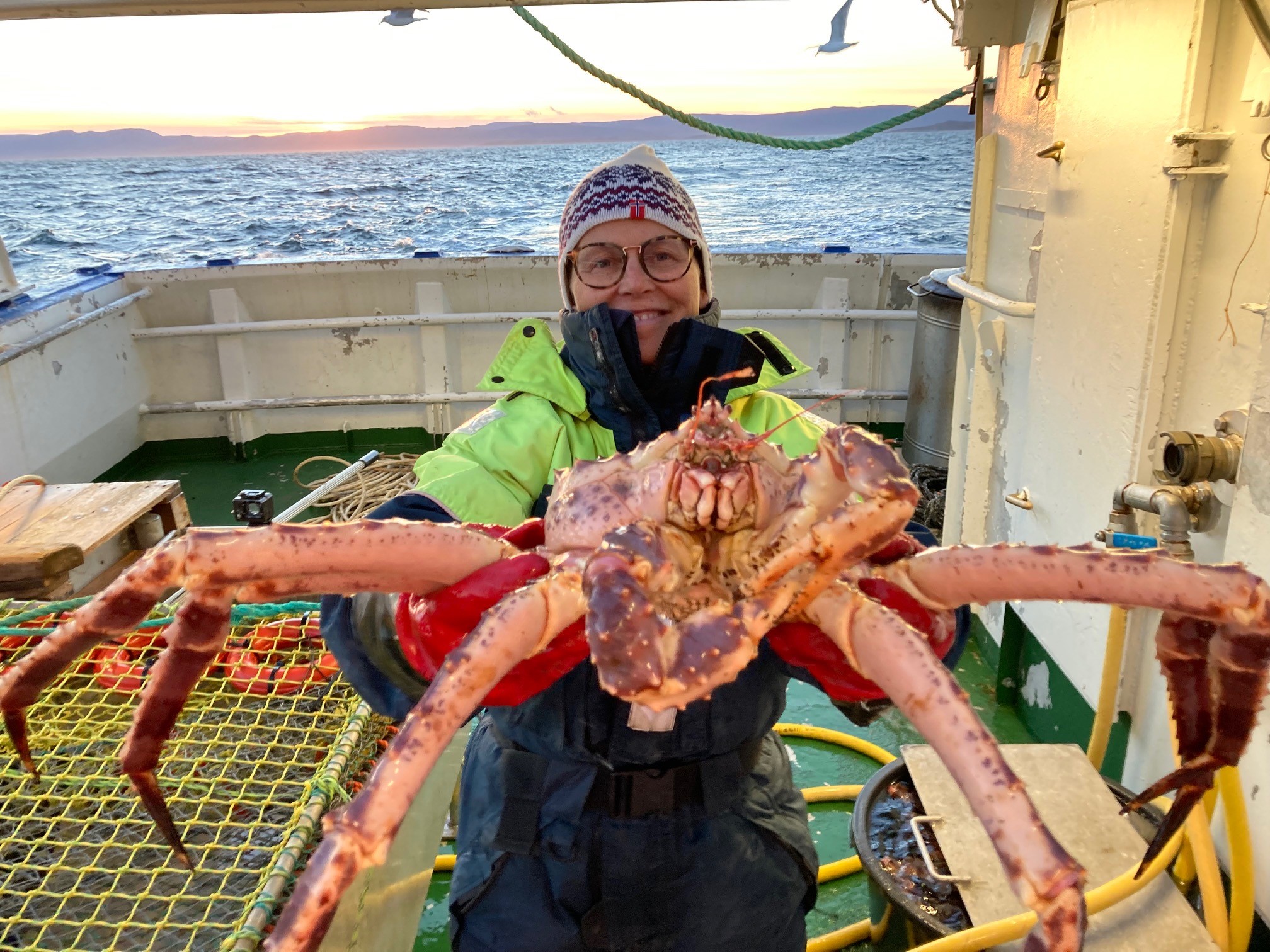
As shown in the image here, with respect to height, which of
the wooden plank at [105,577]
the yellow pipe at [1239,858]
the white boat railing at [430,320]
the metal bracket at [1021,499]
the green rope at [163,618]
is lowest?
the wooden plank at [105,577]

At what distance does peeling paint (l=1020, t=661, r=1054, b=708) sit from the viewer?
3312 mm

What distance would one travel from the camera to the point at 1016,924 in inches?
80.4

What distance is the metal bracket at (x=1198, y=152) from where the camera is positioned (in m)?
2.08

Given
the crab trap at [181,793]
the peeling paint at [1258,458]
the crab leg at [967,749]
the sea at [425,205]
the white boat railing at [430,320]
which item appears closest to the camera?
the crab leg at [967,749]

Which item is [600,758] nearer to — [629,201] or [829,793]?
[629,201]

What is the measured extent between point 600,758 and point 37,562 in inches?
91.7

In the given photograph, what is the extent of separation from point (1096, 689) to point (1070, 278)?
1.33 m

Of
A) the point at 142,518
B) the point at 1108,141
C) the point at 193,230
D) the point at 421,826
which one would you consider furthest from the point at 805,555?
the point at 193,230

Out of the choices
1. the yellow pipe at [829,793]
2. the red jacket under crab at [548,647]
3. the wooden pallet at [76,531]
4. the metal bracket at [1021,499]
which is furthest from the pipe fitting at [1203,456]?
the wooden pallet at [76,531]

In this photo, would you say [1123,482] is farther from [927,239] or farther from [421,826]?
[927,239]

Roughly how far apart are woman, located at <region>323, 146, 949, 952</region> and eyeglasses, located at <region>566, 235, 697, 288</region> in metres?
0.06

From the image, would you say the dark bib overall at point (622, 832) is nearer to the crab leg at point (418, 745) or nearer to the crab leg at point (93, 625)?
the crab leg at point (418, 745)

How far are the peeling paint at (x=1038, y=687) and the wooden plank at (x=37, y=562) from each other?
3.57m

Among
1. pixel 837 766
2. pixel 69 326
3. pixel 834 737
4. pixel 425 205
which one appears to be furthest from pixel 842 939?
pixel 425 205
